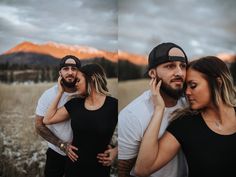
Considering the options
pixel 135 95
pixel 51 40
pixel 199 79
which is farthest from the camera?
pixel 51 40

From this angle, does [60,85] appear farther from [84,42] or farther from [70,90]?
[84,42]

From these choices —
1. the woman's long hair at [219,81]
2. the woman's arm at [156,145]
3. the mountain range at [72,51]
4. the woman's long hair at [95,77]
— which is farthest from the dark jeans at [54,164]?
the woman's long hair at [219,81]

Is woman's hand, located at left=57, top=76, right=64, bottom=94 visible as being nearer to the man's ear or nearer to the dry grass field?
the dry grass field

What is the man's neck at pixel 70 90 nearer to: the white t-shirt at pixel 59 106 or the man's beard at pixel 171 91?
the white t-shirt at pixel 59 106

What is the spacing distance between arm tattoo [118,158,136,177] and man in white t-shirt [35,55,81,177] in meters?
0.47

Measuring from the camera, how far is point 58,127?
3461 mm

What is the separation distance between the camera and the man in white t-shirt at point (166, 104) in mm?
3061

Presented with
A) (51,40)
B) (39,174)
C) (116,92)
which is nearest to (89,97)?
(116,92)

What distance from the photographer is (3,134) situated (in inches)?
145

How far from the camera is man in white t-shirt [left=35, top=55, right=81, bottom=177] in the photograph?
3.43 meters

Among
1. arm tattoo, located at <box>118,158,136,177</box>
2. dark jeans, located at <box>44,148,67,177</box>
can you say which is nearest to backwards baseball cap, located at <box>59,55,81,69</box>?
dark jeans, located at <box>44,148,67,177</box>

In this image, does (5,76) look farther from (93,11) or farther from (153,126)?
(153,126)

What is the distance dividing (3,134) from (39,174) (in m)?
0.48

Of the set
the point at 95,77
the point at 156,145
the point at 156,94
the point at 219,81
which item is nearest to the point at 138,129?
the point at 156,145
